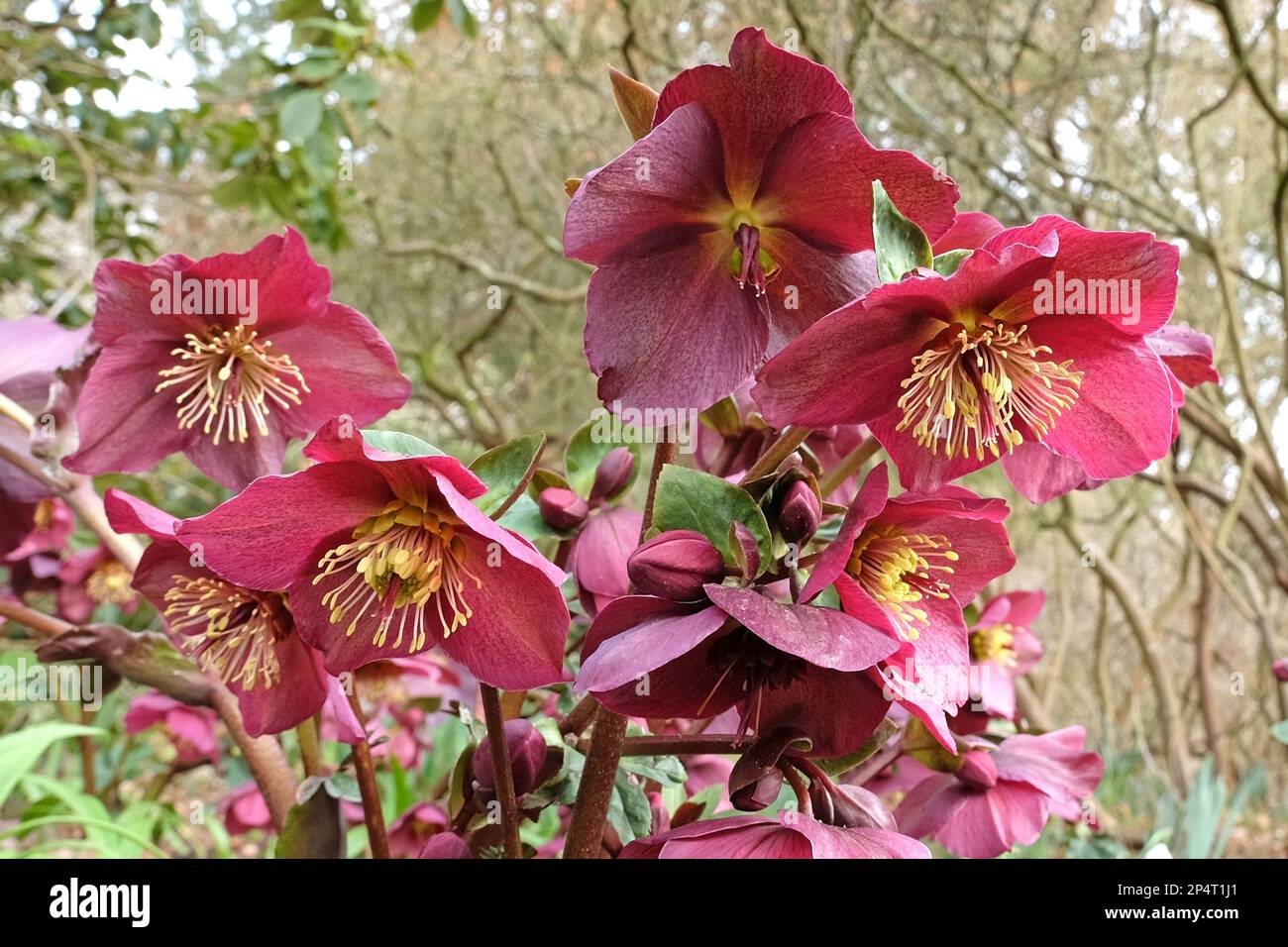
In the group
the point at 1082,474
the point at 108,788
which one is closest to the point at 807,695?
the point at 1082,474

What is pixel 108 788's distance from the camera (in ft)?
4.49

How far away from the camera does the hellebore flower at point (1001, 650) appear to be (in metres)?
0.69

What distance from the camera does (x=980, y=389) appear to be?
1.54 ft

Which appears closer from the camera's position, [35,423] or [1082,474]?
[1082,474]

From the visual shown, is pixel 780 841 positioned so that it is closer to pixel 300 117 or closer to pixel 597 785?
pixel 597 785

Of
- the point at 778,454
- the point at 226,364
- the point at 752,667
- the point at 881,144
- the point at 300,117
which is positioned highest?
the point at 881,144

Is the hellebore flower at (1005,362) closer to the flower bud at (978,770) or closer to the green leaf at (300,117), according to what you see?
the flower bud at (978,770)

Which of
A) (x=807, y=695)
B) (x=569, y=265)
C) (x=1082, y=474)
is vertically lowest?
(x=807, y=695)

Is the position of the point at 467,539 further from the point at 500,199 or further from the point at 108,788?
the point at 500,199

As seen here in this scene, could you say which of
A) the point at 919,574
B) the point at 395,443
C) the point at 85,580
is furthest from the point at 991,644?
the point at 85,580

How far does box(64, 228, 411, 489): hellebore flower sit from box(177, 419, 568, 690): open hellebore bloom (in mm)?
133

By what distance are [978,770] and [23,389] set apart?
714 mm

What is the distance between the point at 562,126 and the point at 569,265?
518 mm

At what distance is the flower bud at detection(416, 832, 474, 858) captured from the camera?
480 millimetres
